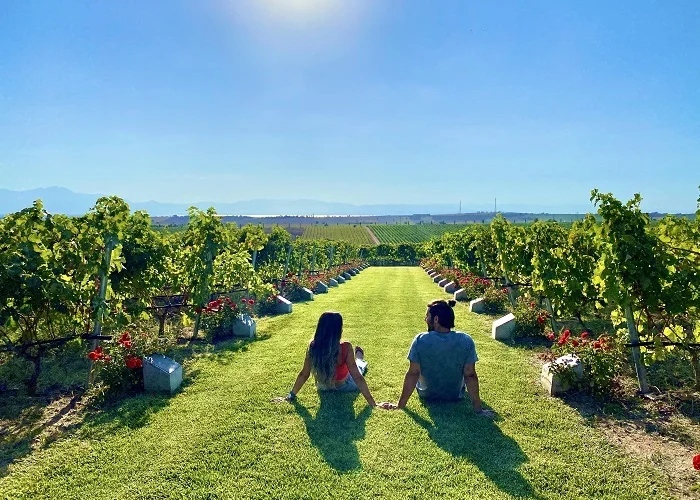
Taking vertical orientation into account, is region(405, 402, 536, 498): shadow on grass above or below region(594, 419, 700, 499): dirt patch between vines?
above

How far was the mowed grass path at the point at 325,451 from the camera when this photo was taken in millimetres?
4316

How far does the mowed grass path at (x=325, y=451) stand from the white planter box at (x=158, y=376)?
23 centimetres

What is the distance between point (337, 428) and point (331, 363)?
3.44ft

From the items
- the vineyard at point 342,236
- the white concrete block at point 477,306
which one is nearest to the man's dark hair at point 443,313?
the white concrete block at point 477,306

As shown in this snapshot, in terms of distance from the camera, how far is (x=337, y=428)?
5.57 meters

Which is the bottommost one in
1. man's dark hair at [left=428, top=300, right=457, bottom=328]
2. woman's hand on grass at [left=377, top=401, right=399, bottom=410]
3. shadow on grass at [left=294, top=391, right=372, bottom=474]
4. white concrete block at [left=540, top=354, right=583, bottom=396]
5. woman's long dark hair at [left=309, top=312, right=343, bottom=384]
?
shadow on grass at [left=294, top=391, right=372, bottom=474]

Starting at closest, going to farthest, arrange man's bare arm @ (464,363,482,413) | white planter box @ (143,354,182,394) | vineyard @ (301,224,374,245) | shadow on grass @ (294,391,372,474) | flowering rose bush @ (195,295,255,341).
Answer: shadow on grass @ (294,391,372,474), man's bare arm @ (464,363,482,413), white planter box @ (143,354,182,394), flowering rose bush @ (195,295,255,341), vineyard @ (301,224,374,245)

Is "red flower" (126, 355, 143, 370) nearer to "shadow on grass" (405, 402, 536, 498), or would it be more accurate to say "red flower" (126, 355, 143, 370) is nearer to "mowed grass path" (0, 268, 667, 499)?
"mowed grass path" (0, 268, 667, 499)

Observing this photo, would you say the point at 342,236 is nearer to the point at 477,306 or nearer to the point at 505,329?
the point at 477,306

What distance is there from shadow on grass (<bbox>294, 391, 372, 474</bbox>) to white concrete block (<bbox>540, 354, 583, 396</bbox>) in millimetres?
2966

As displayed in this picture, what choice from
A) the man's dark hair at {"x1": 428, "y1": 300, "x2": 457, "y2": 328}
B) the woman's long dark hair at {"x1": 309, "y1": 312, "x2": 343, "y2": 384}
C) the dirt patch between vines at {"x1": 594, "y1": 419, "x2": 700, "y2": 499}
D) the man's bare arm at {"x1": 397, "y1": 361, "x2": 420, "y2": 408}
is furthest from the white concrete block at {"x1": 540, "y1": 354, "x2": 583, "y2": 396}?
the woman's long dark hair at {"x1": 309, "y1": 312, "x2": 343, "y2": 384}

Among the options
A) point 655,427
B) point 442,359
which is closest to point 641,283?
point 655,427

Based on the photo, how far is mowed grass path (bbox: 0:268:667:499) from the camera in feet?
14.2

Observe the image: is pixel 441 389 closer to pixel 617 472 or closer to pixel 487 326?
pixel 617 472
